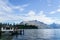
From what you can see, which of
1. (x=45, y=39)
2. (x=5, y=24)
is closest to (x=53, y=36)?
(x=45, y=39)

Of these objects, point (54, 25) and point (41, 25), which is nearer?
point (54, 25)

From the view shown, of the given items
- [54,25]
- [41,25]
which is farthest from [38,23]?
[54,25]

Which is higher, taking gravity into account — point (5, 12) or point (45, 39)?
point (5, 12)

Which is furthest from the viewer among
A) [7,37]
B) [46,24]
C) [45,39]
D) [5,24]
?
→ [45,39]

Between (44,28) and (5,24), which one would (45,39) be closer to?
(44,28)

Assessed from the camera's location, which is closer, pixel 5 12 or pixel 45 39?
pixel 5 12

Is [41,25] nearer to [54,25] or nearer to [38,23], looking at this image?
[38,23]

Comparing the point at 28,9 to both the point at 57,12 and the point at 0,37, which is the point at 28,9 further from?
the point at 0,37

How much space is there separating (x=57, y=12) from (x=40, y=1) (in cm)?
40

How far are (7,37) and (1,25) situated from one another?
1.26 feet

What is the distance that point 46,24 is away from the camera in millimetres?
2438

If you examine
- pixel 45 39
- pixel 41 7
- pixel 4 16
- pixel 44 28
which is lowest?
pixel 45 39

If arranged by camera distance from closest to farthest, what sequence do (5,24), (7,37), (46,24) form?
(46,24) → (5,24) → (7,37)

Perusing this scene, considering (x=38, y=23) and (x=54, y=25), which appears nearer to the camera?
(x=54, y=25)
